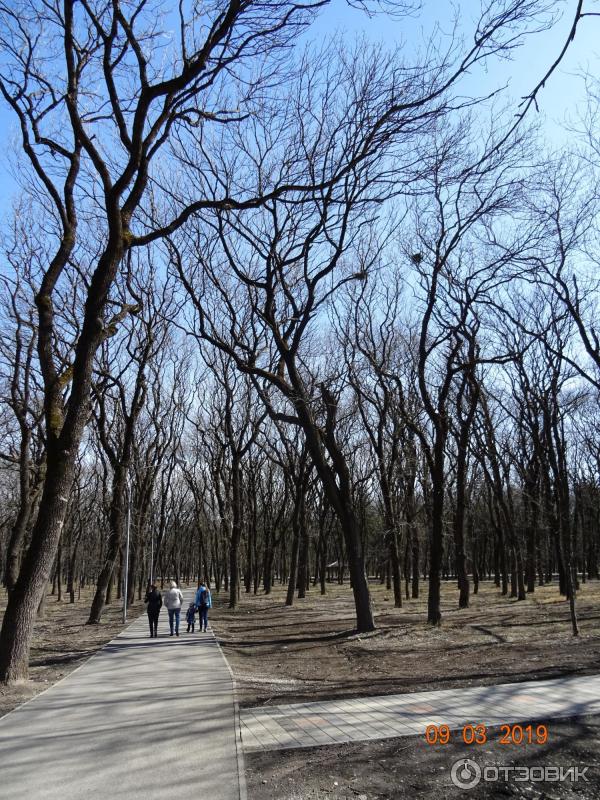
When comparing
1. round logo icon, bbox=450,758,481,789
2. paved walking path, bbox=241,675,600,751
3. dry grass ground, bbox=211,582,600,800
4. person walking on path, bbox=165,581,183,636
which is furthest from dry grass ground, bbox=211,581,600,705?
round logo icon, bbox=450,758,481,789

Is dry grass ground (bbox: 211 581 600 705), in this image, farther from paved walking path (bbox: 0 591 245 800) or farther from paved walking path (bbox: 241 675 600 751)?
paved walking path (bbox: 0 591 245 800)

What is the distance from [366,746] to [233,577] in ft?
73.8

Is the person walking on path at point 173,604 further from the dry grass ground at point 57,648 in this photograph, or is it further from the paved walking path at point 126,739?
the paved walking path at point 126,739

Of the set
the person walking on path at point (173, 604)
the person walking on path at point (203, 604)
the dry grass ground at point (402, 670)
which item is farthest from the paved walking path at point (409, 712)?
the person walking on path at point (203, 604)

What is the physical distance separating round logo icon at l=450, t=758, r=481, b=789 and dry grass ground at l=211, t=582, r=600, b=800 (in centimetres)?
7

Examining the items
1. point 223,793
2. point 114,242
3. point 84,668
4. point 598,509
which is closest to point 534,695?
point 223,793

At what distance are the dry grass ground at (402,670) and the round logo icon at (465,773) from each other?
0.07m

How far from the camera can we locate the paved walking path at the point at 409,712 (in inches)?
247

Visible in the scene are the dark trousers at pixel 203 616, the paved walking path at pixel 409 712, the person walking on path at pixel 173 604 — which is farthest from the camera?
the dark trousers at pixel 203 616

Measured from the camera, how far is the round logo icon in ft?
15.7

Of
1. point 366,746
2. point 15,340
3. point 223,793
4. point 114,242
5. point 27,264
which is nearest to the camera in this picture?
point 223,793

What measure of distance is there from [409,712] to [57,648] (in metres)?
11.4

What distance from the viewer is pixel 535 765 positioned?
511 centimetres

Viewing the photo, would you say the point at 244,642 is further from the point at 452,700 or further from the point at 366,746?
the point at 366,746
